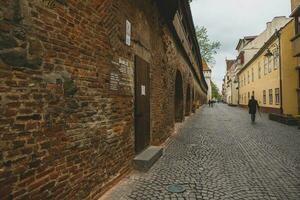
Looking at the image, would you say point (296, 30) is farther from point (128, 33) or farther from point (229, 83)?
point (229, 83)

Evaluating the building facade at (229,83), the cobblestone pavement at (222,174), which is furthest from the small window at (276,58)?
the building facade at (229,83)

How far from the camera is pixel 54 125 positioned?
3.20m

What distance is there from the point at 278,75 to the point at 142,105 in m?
17.6

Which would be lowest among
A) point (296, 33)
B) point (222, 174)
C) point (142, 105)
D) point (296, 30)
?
point (222, 174)

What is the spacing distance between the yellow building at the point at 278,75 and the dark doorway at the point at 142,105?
46.8 ft

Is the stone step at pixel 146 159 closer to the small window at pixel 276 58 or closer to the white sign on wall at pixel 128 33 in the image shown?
the white sign on wall at pixel 128 33

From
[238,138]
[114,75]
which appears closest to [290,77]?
[238,138]

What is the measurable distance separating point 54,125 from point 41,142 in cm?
28

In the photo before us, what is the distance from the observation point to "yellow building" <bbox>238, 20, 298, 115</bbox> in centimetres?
1830

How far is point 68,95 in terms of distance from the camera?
11.4ft

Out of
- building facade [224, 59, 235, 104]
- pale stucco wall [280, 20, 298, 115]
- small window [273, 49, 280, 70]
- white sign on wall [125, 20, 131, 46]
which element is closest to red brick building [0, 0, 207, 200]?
white sign on wall [125, 20, 131, 46]

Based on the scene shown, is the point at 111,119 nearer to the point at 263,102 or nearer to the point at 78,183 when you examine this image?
the point at 78,183

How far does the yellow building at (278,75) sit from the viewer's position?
60.0ft

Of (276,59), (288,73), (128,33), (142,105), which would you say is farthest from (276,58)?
(128,33)
